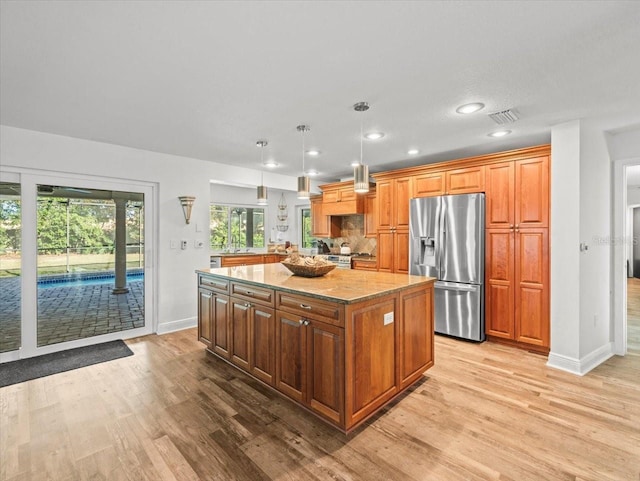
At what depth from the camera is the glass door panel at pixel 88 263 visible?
3623mm

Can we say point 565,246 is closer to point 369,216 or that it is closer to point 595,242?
point 595,242

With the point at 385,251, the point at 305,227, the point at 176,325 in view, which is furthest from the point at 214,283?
the point at 305,227

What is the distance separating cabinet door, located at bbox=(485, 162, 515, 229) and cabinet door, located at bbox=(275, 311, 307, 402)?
9.06ft

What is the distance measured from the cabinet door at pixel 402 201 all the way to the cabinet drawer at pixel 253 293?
265cm

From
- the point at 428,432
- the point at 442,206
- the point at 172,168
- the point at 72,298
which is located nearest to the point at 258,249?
the point at 172,168

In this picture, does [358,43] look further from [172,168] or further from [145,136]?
[172,168]

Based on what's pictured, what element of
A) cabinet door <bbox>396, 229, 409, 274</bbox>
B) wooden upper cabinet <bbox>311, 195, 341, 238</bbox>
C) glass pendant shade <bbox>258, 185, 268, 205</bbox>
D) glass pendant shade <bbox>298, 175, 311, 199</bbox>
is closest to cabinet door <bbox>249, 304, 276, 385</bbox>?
glass pendant shade <bbox>298, 175, 311, 199</bbox>

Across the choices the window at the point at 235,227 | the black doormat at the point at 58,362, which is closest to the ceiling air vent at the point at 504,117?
the black doormat at the point at 58,362

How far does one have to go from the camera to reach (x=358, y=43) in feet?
5.95

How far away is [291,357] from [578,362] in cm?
274

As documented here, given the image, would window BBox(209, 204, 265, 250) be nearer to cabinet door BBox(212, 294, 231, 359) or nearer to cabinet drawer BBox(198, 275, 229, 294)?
cabinet drawer BBox(198, 275, 229, 294)

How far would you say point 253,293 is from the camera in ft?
9.18

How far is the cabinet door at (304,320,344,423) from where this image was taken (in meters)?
2.09

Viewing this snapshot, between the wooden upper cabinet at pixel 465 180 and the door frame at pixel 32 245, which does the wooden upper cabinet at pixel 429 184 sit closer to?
the wooden upper cabinet at pixel 465 180
